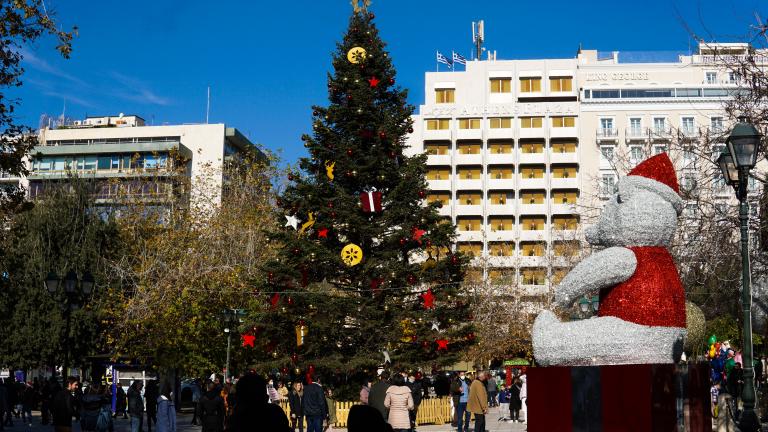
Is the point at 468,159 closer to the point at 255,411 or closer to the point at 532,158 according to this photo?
the point at 532,158

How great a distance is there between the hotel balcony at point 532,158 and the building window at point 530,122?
2.24 m

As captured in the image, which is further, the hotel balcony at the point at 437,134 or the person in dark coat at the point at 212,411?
the hotel balcony at the point at 437,134

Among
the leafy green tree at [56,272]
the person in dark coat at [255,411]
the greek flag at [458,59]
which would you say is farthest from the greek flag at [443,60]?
the person in dark coat at [255,411]

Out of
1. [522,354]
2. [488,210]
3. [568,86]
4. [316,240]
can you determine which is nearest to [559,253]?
[522,354]

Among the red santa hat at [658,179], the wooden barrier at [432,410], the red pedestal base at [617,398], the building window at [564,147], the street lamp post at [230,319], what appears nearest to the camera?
the red pedestal base at [617,398]

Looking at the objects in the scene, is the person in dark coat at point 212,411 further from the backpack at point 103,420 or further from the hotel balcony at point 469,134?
the hotel balcony at point 469,134

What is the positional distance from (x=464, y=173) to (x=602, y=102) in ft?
42.0

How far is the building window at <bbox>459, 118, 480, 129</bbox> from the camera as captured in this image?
77438mm

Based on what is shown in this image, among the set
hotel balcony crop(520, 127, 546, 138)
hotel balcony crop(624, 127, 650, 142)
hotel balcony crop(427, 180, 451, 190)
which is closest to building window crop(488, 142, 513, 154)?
hotel balcony crop(520, 127, 546, 138)

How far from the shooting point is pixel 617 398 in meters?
11.3

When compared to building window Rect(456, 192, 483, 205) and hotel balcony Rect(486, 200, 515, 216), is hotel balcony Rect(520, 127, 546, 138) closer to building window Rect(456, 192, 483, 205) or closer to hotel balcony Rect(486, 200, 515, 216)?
hotel balcony Rect(486, 200, 515, 216)

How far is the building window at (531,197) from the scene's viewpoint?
76.9m

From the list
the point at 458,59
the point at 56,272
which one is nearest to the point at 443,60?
the point at 458,59

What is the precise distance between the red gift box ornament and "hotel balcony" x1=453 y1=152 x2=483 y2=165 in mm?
51048
